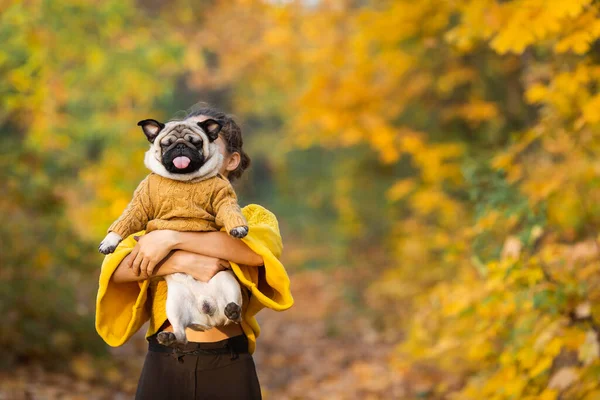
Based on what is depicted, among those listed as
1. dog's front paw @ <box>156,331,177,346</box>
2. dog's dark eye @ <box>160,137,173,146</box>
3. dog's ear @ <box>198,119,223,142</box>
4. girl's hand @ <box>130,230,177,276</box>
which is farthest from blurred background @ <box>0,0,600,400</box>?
dog's front paw @ <box>156,331,177,346</box>

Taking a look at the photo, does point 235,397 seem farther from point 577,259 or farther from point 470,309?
point 577,259

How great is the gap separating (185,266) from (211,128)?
487 millimetres

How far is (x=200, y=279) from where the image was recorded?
2.50 metres

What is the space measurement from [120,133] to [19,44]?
266cm

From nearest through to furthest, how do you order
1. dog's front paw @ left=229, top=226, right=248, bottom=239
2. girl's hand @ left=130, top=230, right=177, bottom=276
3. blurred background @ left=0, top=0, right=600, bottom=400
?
dog's front paw @ left=229, top=226, right=248, bottom=239
girl's hand @ left=130, top=230, right=177, bottom=276
blurred background @ left=0, top=0, right=600, bottom=400

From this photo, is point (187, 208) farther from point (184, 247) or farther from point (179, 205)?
point (184, 247)

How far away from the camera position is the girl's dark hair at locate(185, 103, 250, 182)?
108 inches

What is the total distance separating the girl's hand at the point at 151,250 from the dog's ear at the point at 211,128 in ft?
1.18

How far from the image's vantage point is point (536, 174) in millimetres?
6082

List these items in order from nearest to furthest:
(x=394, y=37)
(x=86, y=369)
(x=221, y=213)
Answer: (x=221, y=213), (x=86, y=369), (x=394, y=37)

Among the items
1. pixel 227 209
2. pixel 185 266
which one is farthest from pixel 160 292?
pixel 227 209

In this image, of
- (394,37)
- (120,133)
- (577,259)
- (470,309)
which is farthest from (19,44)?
(577,259)

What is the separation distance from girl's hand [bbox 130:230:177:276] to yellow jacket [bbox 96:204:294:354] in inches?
3.1

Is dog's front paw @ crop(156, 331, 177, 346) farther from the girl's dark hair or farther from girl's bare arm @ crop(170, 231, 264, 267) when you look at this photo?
the girl's dark hair
